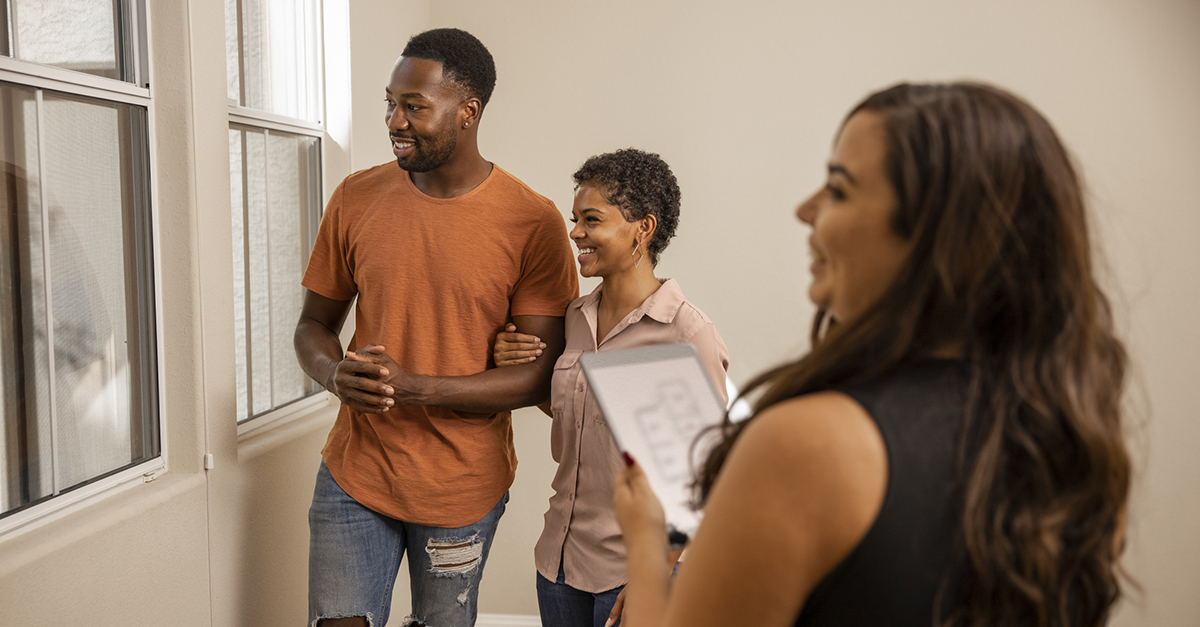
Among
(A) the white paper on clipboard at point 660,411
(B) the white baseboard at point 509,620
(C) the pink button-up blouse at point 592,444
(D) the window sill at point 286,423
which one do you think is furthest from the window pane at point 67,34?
(B) the white baseboard at point 509,620

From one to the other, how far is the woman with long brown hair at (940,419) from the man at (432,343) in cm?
106

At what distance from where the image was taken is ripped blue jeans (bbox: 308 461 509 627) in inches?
62.9

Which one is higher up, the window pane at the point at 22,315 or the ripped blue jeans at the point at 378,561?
the window pane at the point at 22,315

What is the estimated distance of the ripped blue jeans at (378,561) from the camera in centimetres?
160

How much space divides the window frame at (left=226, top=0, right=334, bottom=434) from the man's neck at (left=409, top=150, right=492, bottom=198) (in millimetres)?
632

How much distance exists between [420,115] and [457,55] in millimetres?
163

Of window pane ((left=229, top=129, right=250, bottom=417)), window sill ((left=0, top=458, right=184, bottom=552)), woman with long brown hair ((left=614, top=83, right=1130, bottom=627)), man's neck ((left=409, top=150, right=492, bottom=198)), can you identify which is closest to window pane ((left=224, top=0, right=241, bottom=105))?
window pane ((left=229, top=129, right=250, bottom=417))

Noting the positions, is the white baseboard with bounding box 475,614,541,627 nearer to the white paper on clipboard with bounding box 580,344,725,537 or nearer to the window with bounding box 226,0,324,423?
the window with bounding box 226,0,324,423

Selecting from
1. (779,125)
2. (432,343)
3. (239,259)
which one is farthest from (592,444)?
(779,125)

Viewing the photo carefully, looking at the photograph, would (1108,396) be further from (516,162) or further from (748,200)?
(516,162)

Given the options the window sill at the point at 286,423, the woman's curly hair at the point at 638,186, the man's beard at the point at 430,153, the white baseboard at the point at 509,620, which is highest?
the man's beard at the point at 430,153

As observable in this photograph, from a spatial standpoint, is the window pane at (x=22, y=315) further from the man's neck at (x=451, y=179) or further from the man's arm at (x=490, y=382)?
the man's neck at (x=451, y=179)

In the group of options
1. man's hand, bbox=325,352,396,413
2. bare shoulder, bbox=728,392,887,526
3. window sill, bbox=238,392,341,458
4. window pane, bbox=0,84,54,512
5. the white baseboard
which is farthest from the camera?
the white baseboard

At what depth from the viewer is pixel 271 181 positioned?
2158 millimetres
